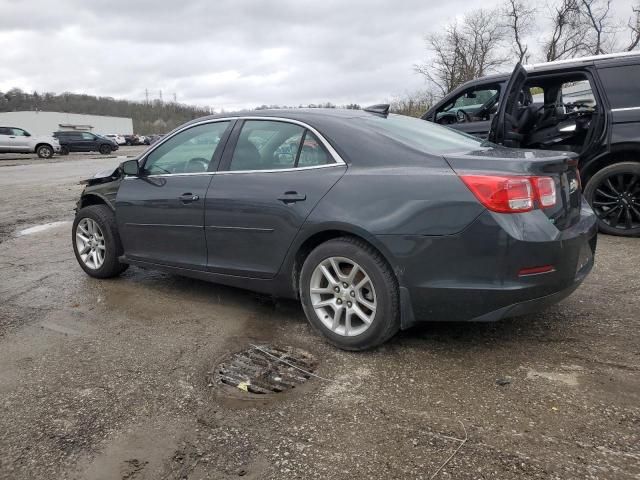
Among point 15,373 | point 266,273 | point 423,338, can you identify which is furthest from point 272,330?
point 15,373

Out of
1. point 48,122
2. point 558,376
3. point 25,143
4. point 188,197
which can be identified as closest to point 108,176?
point 188,197

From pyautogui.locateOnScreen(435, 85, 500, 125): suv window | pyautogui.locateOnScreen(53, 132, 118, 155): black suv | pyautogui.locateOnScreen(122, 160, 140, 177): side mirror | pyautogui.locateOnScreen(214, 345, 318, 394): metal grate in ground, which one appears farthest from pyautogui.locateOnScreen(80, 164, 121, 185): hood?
pyautogui.locateOnScreen(53, 132, 118, 155): black suv

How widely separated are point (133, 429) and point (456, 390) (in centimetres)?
164

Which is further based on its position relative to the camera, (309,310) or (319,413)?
(309,310)

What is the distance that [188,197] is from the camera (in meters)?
4.10

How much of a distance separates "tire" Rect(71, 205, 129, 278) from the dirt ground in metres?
0.58

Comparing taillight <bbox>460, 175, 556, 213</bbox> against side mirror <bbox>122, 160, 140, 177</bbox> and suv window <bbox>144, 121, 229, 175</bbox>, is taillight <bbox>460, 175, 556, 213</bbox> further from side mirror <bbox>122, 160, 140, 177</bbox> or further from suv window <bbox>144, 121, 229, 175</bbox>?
side mirror <bbox>122, 160, 140, 177</bbox>

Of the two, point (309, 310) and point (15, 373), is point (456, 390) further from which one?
point (15, 373)

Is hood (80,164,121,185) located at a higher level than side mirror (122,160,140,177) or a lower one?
lower

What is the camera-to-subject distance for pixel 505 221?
2.82m

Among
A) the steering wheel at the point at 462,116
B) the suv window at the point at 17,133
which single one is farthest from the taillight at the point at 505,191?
the suv window at the point at 17,133

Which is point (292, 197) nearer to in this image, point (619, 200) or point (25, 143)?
point (619, 200)

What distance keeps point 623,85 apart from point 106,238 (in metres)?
5.55

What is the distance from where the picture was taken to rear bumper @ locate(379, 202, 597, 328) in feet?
9.29
